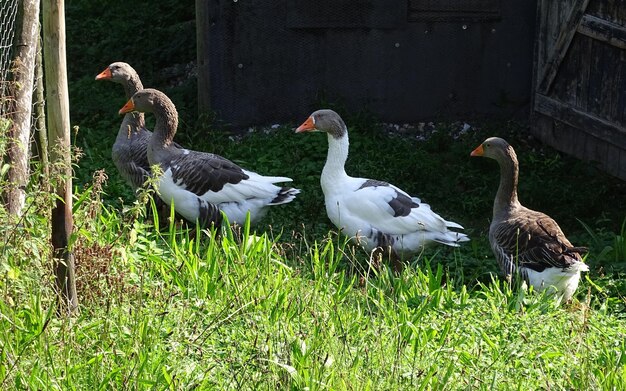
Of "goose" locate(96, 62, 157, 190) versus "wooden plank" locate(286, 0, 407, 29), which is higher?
"wooden plank" locate(286, 0, 407, 29)

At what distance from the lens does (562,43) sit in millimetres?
9398

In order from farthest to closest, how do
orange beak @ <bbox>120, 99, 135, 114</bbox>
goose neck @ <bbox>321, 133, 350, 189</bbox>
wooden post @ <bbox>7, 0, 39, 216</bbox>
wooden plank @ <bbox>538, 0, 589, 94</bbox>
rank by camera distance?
Result: 1. wooden plank @ <bbox>538, 0, 589, 94</bbox>
2. orange beak @ <bbox>120, 99, 135, 114</bbox>
3. goose neck @ <bbox>321, 133, 350, 189</bbox>
4. wooden post @ <bbox>7, 0, 39, 216</bbox>

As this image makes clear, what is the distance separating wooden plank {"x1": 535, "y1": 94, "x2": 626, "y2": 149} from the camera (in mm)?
8703

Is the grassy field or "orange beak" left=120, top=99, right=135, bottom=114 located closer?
the grassy field

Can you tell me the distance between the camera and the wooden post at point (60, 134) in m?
4.80

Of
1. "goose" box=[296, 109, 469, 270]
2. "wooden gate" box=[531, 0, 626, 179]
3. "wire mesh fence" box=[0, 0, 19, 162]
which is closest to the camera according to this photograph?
"wire mesh fence" box=[0, 0, 19, 162]

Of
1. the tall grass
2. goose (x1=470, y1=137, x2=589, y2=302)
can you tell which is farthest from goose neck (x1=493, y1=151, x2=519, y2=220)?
the tall grass

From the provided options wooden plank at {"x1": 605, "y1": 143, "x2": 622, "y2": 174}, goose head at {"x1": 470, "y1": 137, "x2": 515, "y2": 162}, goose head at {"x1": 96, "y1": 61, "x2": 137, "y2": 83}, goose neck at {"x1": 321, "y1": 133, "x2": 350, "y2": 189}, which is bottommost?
wooden plank at {"x1": 605, "y1": 143, "x2": 622, "y2": 174}

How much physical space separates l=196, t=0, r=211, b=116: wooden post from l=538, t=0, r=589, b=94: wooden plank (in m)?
3.39

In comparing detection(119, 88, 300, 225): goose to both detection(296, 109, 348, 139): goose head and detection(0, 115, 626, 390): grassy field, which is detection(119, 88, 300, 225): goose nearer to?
detection(0, 115, 626, 390): grassy field

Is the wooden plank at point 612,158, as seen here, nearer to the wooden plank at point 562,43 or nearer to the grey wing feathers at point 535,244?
the wooden plank at point 562,43

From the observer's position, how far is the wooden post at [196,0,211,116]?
31.7ft

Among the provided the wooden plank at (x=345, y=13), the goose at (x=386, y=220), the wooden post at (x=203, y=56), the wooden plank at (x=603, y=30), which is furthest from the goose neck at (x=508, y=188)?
the wooden post at (x=203, y=56)

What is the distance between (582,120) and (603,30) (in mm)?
895
